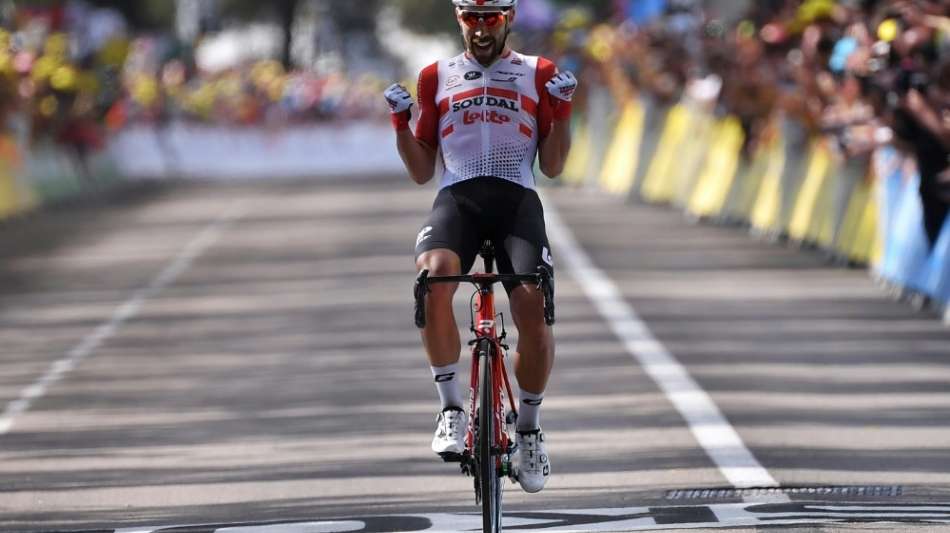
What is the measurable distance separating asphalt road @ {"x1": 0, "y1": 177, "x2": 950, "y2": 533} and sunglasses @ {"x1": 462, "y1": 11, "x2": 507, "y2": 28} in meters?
1.97

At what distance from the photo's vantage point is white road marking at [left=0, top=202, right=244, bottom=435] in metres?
14.9

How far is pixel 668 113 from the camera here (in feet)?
115

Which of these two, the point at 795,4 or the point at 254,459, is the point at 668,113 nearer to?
the point at 795,4

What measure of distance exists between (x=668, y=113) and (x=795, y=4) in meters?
7.25

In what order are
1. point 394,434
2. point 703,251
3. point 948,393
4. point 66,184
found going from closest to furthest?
point 394,434 → point 948,393 → point 703,251 → point 66,184

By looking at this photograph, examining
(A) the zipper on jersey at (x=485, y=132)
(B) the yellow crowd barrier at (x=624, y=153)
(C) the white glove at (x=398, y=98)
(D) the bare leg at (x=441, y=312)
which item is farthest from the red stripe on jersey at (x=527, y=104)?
(B) the yellow crowd barrier at (x=624, y=153)

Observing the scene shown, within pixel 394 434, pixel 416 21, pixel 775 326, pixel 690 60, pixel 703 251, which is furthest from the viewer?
pixel 416 21

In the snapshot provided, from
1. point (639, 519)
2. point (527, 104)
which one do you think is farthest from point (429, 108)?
point (639, 519)

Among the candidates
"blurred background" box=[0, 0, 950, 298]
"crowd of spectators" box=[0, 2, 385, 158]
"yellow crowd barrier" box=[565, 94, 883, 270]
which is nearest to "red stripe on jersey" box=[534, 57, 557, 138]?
"blurred background" box=[0, 0, 950, 298]

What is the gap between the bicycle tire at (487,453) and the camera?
28.9 feet

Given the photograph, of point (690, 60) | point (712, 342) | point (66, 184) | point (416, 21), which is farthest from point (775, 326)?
point (416, 21)

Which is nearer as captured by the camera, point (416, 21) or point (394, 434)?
point (394, 434)

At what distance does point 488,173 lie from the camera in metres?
9.70

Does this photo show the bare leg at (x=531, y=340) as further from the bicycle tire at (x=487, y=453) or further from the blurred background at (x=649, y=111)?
the blurred background at (x=649, y=111)
